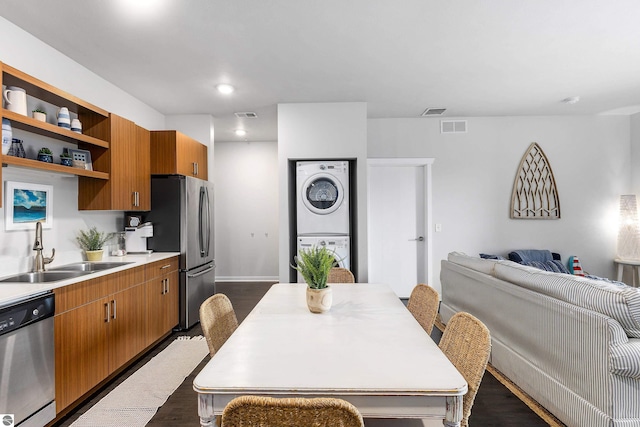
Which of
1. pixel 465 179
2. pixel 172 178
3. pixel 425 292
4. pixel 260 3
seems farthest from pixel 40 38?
pixel 465 179

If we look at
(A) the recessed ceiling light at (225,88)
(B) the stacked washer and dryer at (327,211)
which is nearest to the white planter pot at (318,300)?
(B) the stacked washer and dryer at (327,211)

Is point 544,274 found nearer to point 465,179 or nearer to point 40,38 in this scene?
point 465,179

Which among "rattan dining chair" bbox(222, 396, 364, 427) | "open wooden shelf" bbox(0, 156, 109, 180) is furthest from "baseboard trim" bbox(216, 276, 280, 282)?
"rattan dining chair" bbox(222, 396, 364, 427)

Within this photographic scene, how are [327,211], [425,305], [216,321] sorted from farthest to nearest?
[327,211], [425,305], [216,321]

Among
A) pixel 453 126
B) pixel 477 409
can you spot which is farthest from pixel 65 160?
pixel 453 126

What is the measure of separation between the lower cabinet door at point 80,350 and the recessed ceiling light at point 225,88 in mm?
2338

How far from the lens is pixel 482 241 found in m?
5.14

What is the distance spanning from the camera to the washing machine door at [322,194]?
4.32 meters

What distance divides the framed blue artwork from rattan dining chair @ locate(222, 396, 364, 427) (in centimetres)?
257

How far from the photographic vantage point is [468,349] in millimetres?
1373

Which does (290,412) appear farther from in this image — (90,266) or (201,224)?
(201,224)

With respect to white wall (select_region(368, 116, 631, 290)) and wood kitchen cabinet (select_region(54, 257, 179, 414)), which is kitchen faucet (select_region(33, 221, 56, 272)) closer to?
wood kitchen cabinet (select_region(54, 257, 179, 414))

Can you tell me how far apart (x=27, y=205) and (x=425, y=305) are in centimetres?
294

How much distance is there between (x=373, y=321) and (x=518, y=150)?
4.56 meters
